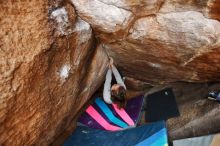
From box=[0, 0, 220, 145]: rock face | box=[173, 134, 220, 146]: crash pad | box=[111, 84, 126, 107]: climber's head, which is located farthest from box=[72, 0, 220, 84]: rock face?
box=[173, 134, 220, 146]: crash pad

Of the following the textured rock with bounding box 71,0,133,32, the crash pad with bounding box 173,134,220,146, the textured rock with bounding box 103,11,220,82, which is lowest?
the crash pad with bounding box 173,134,220,146

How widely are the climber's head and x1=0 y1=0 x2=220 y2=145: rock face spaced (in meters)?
0.41

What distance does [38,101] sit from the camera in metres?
3.62

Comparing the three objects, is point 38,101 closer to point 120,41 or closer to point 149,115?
point 120,41

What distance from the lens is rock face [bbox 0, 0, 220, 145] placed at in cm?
325

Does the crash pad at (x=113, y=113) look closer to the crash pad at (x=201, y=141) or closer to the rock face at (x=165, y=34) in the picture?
the rock face at (x=165, y=34)

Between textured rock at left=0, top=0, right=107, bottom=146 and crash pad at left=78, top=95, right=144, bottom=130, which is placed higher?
textured rock at left=0, top=0, right=107, bottom=146

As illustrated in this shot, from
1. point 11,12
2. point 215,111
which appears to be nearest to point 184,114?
point 215,111

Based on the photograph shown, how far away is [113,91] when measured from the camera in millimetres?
5094

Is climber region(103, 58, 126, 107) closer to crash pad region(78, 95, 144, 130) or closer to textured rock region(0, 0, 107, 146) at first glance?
crash pad region(78, 95, 144, 130)

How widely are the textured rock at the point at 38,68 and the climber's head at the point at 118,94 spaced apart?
77 cm

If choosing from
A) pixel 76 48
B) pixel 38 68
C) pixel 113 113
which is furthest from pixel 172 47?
pixel 38 68

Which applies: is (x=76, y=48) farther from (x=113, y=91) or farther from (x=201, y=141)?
(x=201, y=141)

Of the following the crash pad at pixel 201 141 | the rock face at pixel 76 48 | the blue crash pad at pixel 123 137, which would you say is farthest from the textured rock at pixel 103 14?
the crash pad at pixel 201 141
